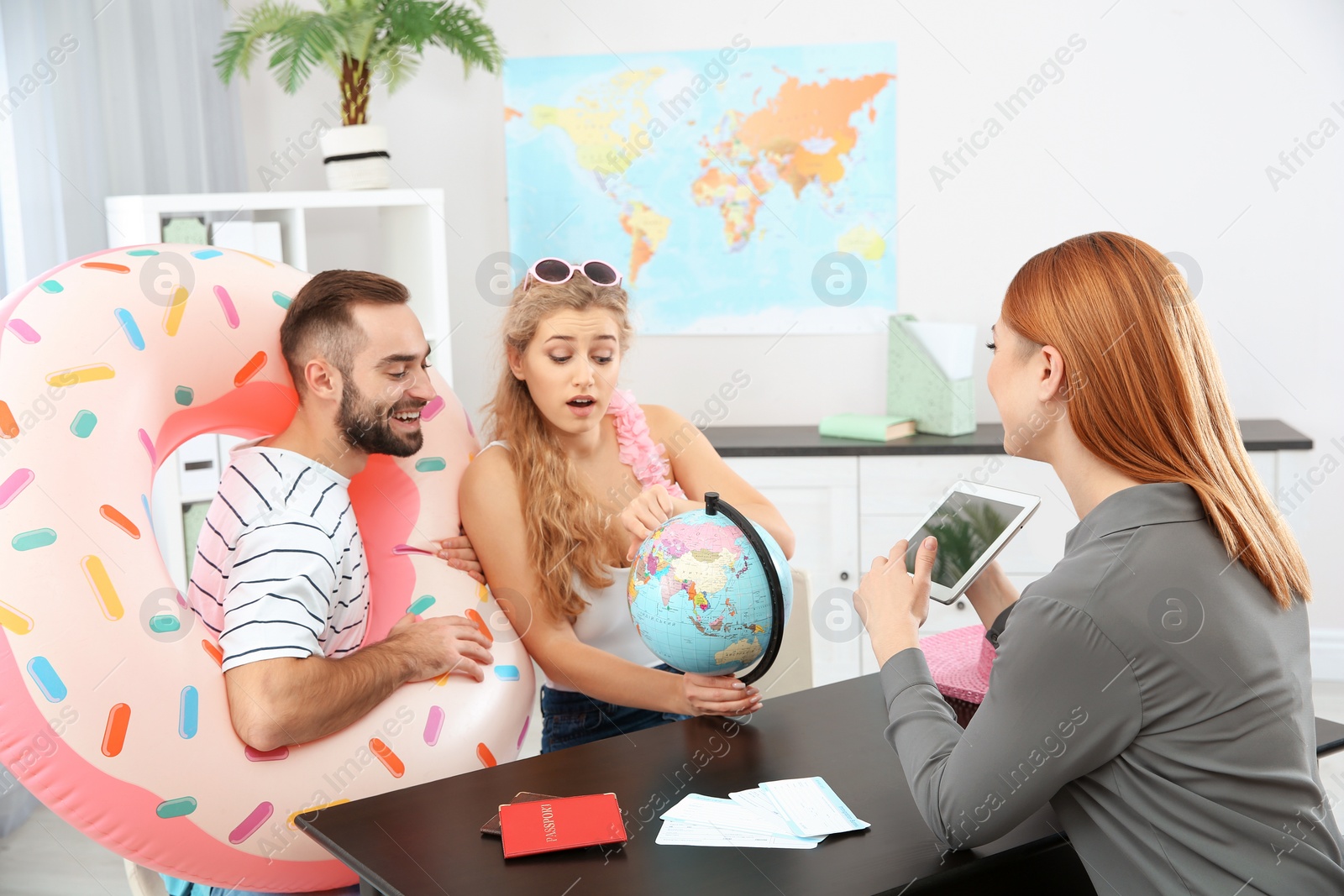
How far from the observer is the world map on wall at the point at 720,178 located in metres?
3.50

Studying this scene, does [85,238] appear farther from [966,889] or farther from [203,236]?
[966,889]

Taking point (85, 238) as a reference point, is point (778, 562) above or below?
below

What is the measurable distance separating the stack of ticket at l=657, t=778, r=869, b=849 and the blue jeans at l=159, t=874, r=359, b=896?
21.2 inches

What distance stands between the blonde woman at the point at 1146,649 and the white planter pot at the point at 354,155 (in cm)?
232

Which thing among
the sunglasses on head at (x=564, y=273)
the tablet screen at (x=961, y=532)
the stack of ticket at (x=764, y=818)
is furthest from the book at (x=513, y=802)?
the sunglasses on head at (x=564, y=273)

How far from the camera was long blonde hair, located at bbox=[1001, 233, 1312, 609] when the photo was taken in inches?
45.6

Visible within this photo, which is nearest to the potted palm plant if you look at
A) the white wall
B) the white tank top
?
the white wall

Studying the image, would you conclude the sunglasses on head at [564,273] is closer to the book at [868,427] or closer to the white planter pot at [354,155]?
the white planter pot at [354,155]

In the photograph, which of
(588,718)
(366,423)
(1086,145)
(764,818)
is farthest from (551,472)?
(1086,145)

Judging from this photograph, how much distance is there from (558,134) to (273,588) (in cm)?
246

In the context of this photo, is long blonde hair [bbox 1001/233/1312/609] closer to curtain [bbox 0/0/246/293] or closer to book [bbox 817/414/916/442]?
book [bbox 817/414/916/442]

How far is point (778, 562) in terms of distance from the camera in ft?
4.83

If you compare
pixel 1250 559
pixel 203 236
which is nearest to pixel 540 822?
pixel 1250 559

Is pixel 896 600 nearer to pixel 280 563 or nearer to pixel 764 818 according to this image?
pixel 764 818
